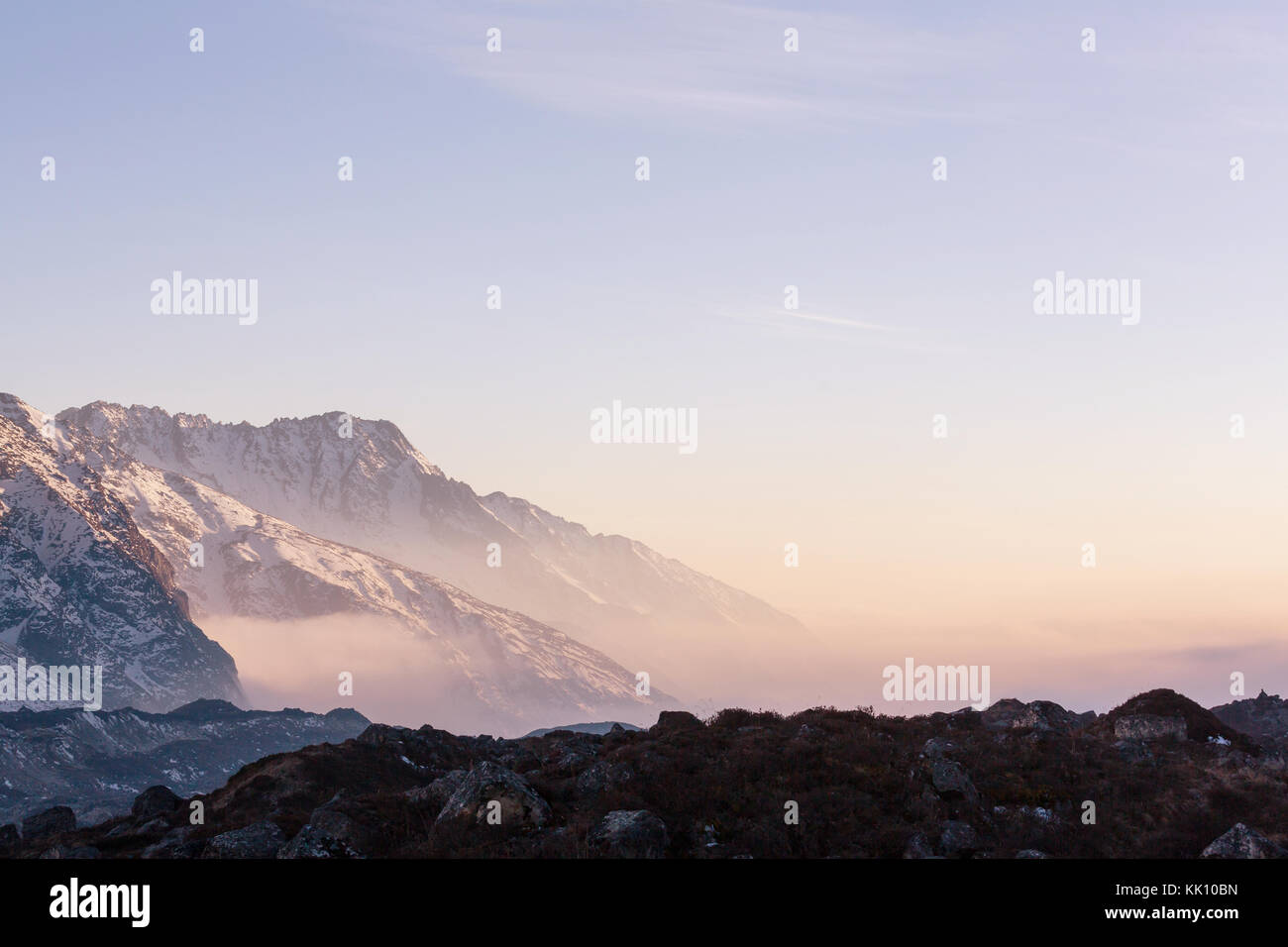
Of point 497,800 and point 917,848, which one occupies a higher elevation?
point 497,800

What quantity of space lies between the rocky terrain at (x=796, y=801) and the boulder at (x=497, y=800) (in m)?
0.07

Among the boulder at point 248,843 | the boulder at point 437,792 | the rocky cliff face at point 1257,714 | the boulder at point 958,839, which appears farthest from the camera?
the rocky cliff face at point 1257,714

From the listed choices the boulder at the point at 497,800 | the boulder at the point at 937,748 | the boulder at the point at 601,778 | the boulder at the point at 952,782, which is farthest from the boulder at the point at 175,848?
the boulder at the point at 937,748

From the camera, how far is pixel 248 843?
42281mm

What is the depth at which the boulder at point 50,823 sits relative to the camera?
198 ft

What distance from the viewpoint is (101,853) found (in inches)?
1823

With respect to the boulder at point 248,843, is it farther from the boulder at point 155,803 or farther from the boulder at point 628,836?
the boulder at point 155,803

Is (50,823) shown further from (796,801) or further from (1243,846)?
(1243,846)

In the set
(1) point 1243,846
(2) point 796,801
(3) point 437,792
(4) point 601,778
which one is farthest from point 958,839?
(3) point 437,792

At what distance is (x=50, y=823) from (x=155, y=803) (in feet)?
22.7
